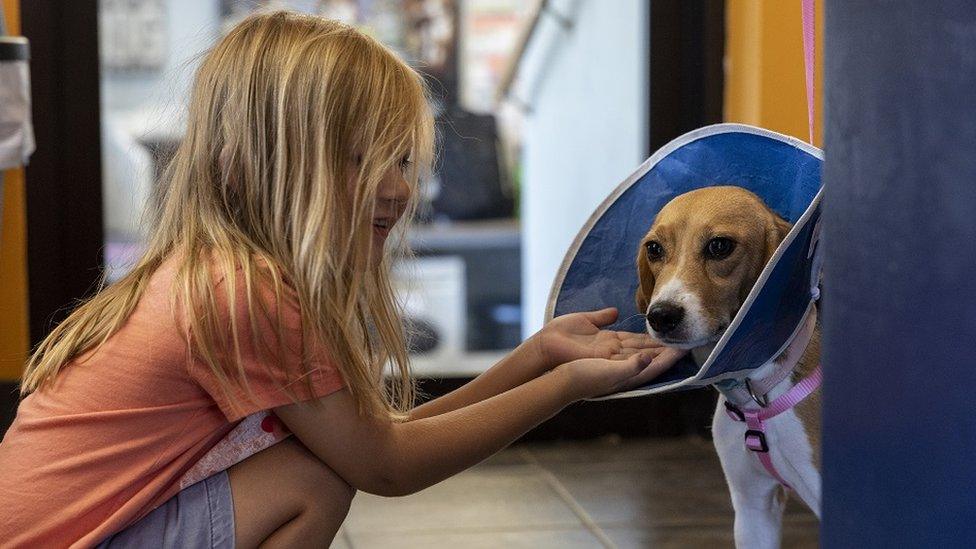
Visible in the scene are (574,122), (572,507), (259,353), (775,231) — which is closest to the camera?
(259,353)

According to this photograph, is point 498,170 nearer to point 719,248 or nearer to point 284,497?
point 719,248

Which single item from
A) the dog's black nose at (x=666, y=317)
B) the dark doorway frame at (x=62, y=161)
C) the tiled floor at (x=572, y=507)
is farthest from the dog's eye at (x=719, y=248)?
the dark doorway frame at (x=62, y=161)

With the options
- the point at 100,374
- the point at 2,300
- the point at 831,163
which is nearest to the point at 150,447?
the point at 100,374

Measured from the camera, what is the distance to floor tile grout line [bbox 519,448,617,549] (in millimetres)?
2252

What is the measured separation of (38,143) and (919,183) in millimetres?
2388

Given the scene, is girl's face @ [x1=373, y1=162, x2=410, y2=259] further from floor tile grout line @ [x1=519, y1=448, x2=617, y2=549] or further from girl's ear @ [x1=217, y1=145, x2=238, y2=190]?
floor tile grout line @ [x1=519, y1=448, x2=617, y2=549]

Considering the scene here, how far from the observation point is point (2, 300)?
2727 millimetres

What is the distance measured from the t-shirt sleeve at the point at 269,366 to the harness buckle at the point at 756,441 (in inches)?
21.6

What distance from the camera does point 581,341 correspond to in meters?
1.40

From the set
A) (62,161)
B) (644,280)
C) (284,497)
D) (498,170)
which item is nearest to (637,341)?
(644,280)

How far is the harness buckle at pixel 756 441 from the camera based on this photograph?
1.46 meters

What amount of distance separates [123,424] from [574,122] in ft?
8.61

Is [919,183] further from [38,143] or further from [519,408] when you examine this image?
[38,143]

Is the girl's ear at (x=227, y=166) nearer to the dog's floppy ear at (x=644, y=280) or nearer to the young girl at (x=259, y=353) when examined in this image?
the young girl at (x=259, y=353)
